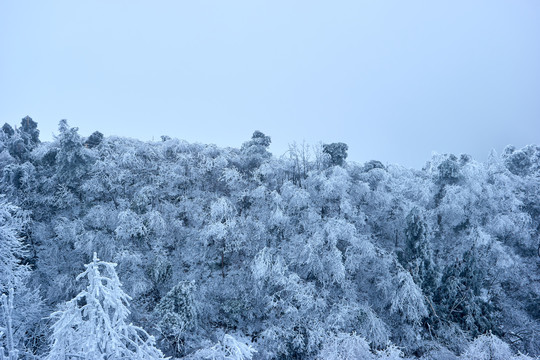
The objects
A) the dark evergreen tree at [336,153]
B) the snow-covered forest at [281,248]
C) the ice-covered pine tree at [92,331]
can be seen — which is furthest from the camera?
the dark evergreen tree at [336,153]

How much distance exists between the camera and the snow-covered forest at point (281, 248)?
50.5 feet

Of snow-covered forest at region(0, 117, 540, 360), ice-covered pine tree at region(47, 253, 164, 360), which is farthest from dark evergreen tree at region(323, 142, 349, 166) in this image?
ice-covered pine tree at region(47, 253, 164, 360)

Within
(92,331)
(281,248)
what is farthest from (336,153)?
(92,331)

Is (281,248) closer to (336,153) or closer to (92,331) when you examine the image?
(336,153)

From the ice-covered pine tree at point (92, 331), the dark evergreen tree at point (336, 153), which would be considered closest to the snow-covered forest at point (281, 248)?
the dark evergreen tree at point (336, 153)

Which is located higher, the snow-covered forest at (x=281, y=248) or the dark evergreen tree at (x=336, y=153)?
the dark evergreen tree at (x=336, y=153)

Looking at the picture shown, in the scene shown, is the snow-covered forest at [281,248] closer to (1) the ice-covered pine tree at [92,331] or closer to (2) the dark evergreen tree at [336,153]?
(2) the dark evergreen tree at [336,153]

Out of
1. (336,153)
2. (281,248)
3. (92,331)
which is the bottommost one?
(281,248)

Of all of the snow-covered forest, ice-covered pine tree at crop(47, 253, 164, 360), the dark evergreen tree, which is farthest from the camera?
the dark evergreen tree

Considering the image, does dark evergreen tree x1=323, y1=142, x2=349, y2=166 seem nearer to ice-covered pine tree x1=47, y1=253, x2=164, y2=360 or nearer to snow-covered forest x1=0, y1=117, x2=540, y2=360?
snow-covered forest x1=0, y1=117, x2=540, y2=360

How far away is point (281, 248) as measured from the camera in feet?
61.2

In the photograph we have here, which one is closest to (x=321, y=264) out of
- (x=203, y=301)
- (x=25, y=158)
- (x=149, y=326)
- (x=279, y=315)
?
(x=279, y=315)

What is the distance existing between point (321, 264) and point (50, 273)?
15.8 meters

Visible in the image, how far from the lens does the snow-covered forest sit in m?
Answer: 15.4
